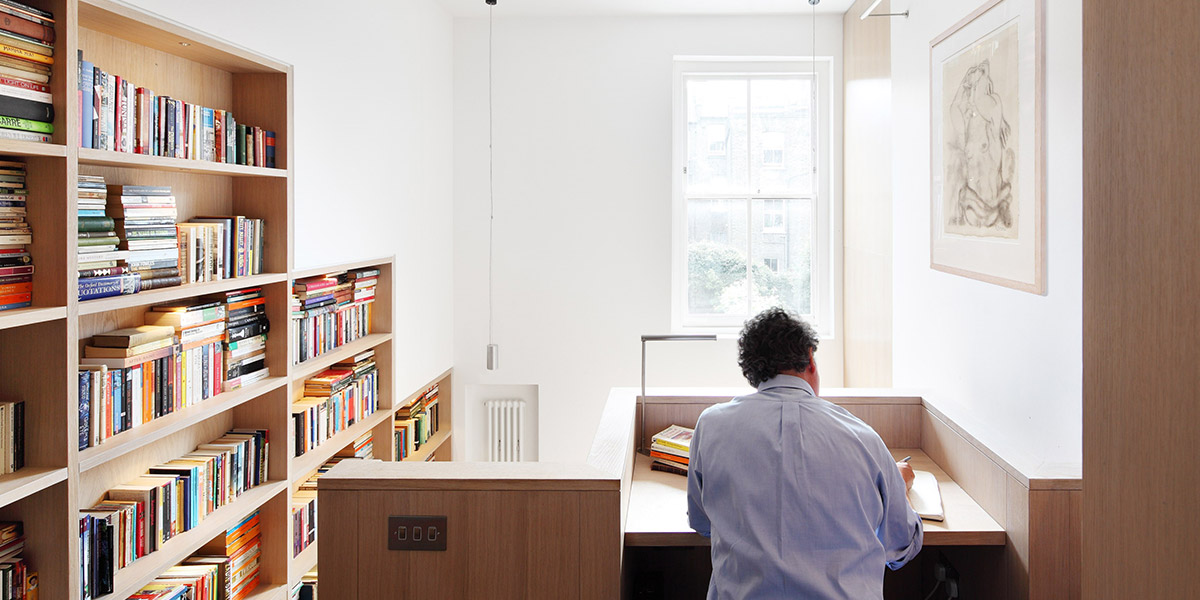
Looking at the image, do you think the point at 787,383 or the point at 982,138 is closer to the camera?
the point at 787,383

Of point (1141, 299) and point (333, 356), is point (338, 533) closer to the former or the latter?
point (333, 356)

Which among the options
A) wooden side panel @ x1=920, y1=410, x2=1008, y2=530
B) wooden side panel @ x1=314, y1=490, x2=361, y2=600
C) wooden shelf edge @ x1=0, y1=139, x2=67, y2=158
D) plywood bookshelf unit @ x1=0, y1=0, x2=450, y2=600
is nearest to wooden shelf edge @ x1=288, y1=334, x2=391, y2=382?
plywood bookshelf unit @ x1=0, y1=0, x2=450, y2=600

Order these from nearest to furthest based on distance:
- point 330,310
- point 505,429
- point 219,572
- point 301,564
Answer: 1. point 219,572
2. point 301,564
3. point 330,310
4. point 505,429

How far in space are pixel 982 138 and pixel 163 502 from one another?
272 cm

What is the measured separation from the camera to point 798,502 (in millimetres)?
1722

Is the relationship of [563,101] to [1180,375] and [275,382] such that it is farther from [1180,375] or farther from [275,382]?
[1180,375]

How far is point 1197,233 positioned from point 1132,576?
14.1 inches

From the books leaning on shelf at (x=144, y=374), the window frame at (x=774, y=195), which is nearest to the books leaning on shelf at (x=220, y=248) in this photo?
the books leaning on shelf at (x=144, y=374)

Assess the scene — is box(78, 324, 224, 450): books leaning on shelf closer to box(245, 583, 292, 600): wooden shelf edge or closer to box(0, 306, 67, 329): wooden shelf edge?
box(0, 306, 67, 329): wooden shelf edge

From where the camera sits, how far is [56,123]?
1.87 m

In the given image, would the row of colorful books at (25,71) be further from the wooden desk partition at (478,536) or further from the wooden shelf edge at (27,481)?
the wooden desk partition at (478,536)

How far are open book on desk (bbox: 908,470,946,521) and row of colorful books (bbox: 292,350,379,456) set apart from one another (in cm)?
216

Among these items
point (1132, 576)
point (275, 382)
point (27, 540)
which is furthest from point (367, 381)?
point (1132, 576)

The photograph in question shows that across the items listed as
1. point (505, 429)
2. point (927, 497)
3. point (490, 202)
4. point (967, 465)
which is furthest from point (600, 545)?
point (490, 202)
